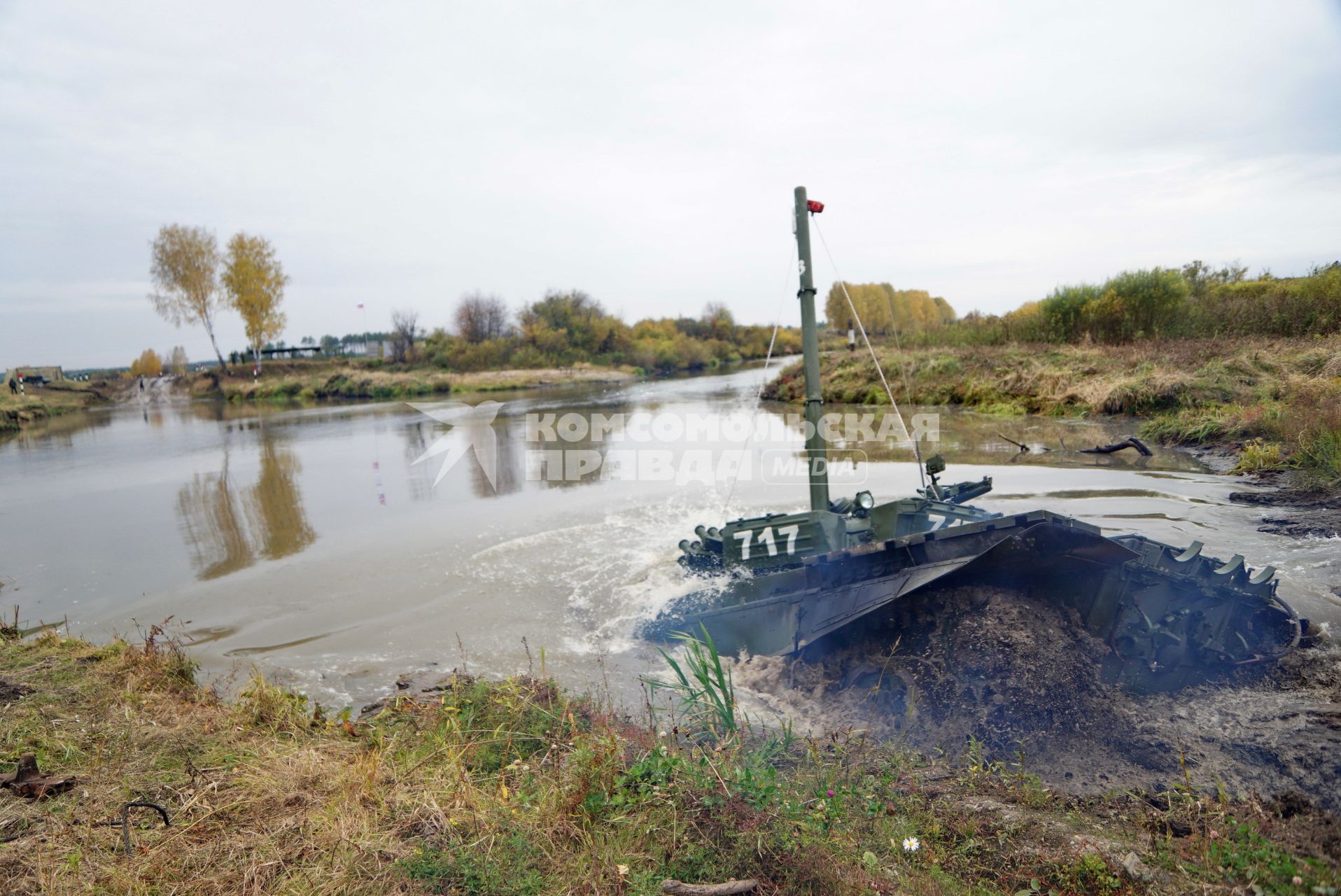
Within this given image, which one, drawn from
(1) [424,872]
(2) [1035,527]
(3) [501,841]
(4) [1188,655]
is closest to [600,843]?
(3) [501,841]

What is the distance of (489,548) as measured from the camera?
9672mm

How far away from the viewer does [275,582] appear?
866 cm

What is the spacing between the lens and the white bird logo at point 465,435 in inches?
701

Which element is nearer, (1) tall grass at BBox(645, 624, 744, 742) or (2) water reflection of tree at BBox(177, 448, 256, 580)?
(1) tall grass at BBox(645, 624, 744, 742)

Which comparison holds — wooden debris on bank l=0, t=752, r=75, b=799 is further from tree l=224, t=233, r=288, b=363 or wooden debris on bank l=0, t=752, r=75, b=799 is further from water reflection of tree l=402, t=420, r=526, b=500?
tree l=224, t=233, r=288, b=363

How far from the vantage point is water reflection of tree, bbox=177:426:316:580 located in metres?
9.92

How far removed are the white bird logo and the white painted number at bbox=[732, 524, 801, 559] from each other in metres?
8.32

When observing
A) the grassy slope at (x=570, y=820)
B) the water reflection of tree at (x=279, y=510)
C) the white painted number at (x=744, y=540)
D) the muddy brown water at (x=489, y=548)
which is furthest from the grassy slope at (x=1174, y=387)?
the water reflection of tree at (x=279, y=510)

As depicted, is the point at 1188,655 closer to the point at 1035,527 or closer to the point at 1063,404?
the point at 1035,527

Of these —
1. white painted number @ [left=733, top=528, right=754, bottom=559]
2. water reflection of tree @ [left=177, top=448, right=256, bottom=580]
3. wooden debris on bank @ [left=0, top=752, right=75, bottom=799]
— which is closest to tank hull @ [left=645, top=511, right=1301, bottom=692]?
white painted number @ [left=733, top=528, right=754, bottom=559]

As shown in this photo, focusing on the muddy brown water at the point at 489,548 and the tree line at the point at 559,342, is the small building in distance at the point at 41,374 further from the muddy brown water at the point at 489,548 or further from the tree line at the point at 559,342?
the muddy brown water at the point at 489,548

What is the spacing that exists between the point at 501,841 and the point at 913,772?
227cm

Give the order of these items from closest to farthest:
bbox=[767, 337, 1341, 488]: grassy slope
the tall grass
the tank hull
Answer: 1. the tall grass
2. the tank hull
3. bbox=[767, 337, 1341, 488]: grassy slope

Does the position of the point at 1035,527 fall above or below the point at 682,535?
above
